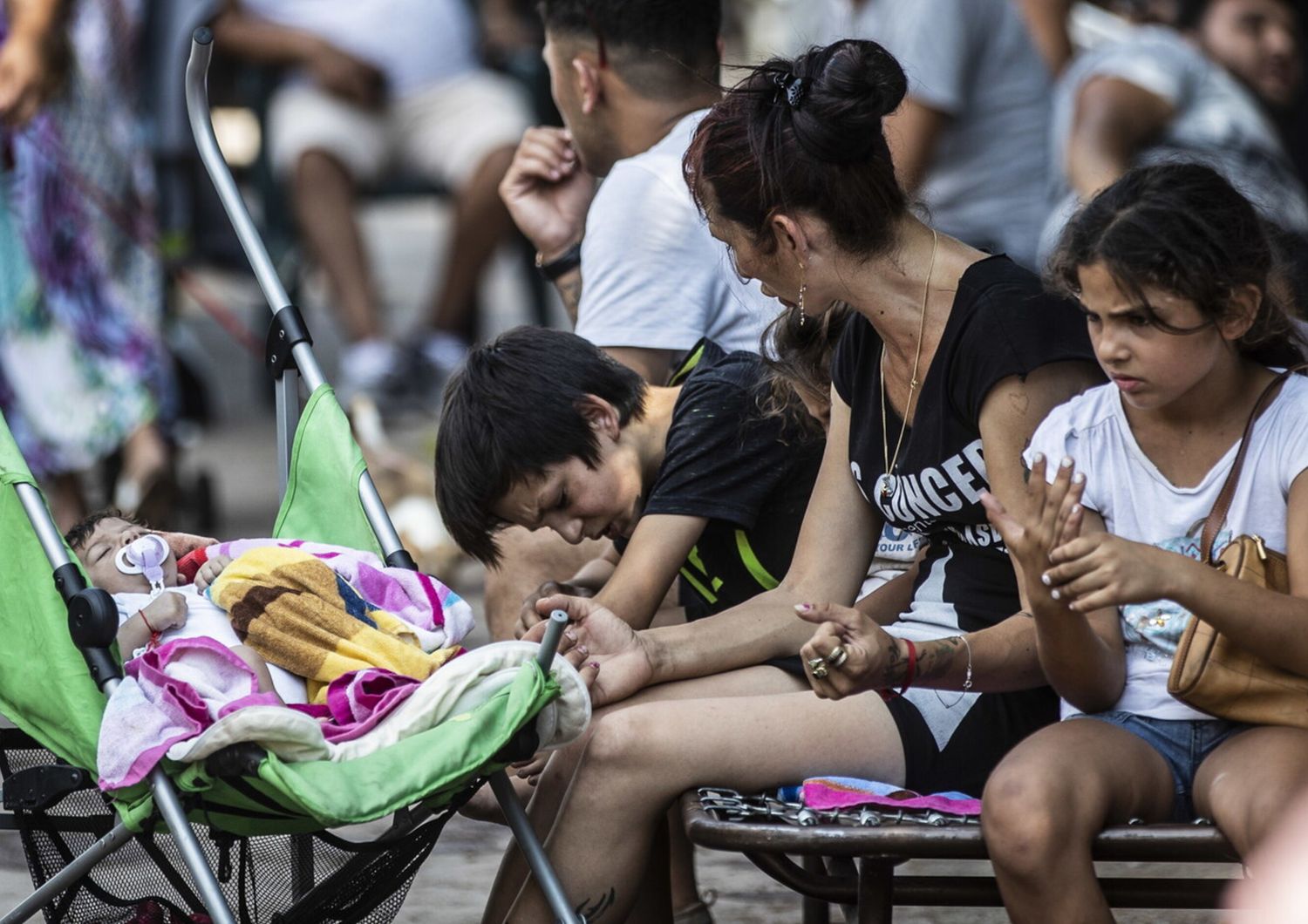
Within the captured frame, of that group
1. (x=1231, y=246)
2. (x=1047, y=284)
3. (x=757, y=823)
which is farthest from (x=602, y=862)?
(x=1231, y=246)

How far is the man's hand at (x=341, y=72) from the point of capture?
20.8 feet

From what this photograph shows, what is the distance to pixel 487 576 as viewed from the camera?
10.6 feet

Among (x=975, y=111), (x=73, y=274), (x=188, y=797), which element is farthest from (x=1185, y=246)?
(x=73, y=274)

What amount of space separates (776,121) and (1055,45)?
336 cm

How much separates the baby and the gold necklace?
2.74 ft

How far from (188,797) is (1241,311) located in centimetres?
139

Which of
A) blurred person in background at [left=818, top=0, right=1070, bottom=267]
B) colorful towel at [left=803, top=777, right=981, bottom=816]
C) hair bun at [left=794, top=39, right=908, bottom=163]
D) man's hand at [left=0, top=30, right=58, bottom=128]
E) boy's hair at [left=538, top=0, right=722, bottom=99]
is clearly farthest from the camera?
man's hand at [left=0, top=30, right=58, bottom=128]

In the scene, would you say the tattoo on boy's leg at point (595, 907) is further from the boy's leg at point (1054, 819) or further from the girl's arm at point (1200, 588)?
the girl's arm at point (1200, 588)

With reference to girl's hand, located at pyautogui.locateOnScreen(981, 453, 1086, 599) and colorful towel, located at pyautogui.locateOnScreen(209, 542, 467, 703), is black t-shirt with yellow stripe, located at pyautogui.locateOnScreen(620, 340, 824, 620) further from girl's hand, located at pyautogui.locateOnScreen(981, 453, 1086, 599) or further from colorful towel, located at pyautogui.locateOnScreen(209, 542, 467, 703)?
girl's hand, located at pyautogui.locateOnScreen(981, 453, 1086, 599)

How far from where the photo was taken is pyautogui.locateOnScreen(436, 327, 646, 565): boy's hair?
271 cm

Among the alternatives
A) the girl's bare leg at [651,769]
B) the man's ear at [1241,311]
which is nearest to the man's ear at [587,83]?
the girl's bare leg at [651,769]

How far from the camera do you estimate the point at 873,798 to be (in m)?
2.34

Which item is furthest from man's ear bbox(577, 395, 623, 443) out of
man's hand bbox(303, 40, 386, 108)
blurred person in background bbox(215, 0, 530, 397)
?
man's hand bbox(303, 40, 386, 108)

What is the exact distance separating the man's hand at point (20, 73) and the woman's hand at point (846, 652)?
3786 mm
